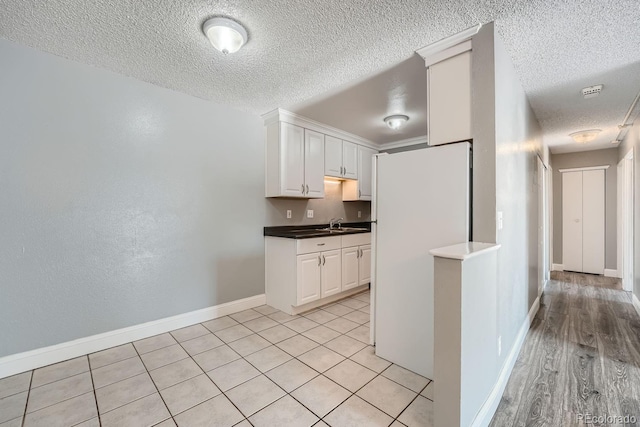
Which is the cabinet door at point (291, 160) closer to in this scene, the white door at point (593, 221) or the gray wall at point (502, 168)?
the gray wall at point (502, 168)

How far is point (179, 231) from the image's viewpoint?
283 cm

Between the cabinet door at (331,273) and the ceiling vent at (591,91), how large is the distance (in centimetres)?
309

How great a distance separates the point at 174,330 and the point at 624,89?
16.6ft

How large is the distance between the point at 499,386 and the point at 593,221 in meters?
5.43

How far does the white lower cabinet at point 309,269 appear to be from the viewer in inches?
126

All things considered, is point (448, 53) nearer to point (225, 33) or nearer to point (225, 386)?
point (225, 33)

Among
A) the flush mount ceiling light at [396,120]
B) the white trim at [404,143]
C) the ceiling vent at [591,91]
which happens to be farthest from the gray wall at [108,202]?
the ceiling vent at [591,91]

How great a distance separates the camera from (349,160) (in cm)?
446

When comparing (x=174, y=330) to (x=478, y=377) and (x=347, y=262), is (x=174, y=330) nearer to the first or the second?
(x=347, y=262)

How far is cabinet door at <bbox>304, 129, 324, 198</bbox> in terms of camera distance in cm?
373

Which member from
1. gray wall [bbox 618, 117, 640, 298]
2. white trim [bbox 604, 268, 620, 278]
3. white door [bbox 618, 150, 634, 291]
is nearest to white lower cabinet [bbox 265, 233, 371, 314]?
gray wall [bbox 618, 117, 640, 298]

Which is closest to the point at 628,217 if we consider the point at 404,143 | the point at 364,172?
the point at 404,143

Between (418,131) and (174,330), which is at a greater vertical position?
(418,131)

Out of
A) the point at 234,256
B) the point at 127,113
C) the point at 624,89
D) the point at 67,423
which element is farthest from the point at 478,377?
the point at 127,113
